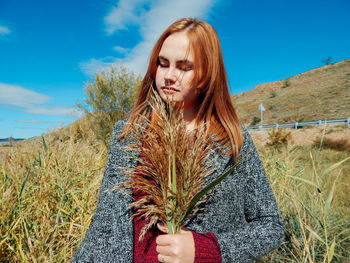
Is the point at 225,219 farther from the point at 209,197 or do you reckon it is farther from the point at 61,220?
the point at 61,220

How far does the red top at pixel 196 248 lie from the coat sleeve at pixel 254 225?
0.05 meters

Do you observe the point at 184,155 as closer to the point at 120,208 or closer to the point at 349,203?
the point at 120,208

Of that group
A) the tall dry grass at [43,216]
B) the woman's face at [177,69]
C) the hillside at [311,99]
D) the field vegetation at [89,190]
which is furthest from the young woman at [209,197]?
the hillside at [311,99]

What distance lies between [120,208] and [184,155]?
0.60 meters

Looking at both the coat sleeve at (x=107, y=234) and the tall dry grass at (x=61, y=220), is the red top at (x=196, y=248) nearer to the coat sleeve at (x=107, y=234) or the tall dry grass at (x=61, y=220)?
the coat sleeve at (x=107, y=234)

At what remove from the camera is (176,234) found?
846mm

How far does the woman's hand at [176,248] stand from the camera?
85 centimetres

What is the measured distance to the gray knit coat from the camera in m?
1.09

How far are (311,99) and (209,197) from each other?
46.4 metres

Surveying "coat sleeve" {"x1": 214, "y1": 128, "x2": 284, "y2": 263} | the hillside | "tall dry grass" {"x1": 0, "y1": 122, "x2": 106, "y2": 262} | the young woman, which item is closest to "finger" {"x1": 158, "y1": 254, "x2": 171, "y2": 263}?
the young woman

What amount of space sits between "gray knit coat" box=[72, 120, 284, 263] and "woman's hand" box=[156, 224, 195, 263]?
0.20 m

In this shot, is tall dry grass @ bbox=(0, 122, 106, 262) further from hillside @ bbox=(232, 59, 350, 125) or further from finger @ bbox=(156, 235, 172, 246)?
hillside @ bbox=(232, 59, 350, 125)

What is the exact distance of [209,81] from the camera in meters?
1.39

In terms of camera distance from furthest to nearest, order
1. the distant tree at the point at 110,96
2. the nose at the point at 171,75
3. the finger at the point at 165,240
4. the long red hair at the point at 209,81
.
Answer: the distant tree at the point at 110,96 → the long red hair at the point at 209,81 → the nose at the point at 171,75 → the finger at the point at 165,240
